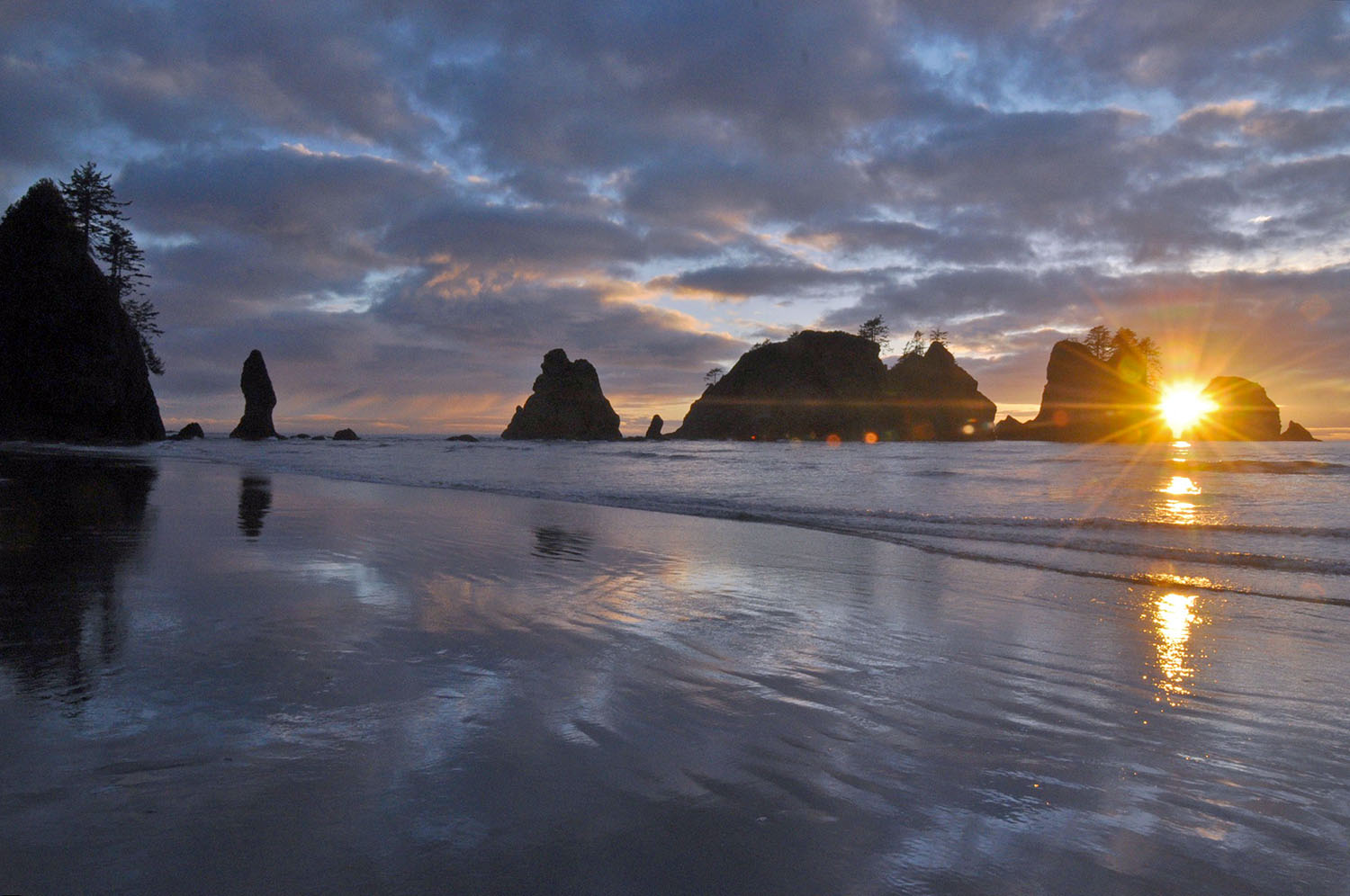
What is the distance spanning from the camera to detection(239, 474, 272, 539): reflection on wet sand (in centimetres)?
847

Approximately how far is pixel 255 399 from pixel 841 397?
8641cm

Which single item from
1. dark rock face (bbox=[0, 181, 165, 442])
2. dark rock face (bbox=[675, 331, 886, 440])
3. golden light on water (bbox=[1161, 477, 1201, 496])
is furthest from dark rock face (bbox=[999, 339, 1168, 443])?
dark rock face (bbox=[0, 181, 165, 442])

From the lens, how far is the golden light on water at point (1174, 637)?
3729 mm

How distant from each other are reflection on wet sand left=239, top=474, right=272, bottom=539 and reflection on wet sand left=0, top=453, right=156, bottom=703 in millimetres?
1069

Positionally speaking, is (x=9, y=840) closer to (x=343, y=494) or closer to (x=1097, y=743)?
(x=1097, y=743)

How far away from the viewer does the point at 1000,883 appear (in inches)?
70.8

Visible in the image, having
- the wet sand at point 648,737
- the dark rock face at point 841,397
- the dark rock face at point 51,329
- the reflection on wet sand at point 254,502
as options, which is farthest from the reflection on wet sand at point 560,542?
the dark rock face at point 841,397

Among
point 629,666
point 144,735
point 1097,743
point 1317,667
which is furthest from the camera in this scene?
point 1317,667

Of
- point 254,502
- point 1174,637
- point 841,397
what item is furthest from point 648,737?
point 841,397

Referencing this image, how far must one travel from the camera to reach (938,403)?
116 m

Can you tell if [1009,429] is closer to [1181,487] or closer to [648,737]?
[1181,487]

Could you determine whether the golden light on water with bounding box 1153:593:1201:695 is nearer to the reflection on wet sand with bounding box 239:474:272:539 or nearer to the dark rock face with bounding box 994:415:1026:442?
the reflection on wet sand with bounding box 239:474:272:539

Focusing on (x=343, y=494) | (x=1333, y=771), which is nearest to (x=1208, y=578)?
(x=1333, y=771)

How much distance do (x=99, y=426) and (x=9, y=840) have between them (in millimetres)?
54662
